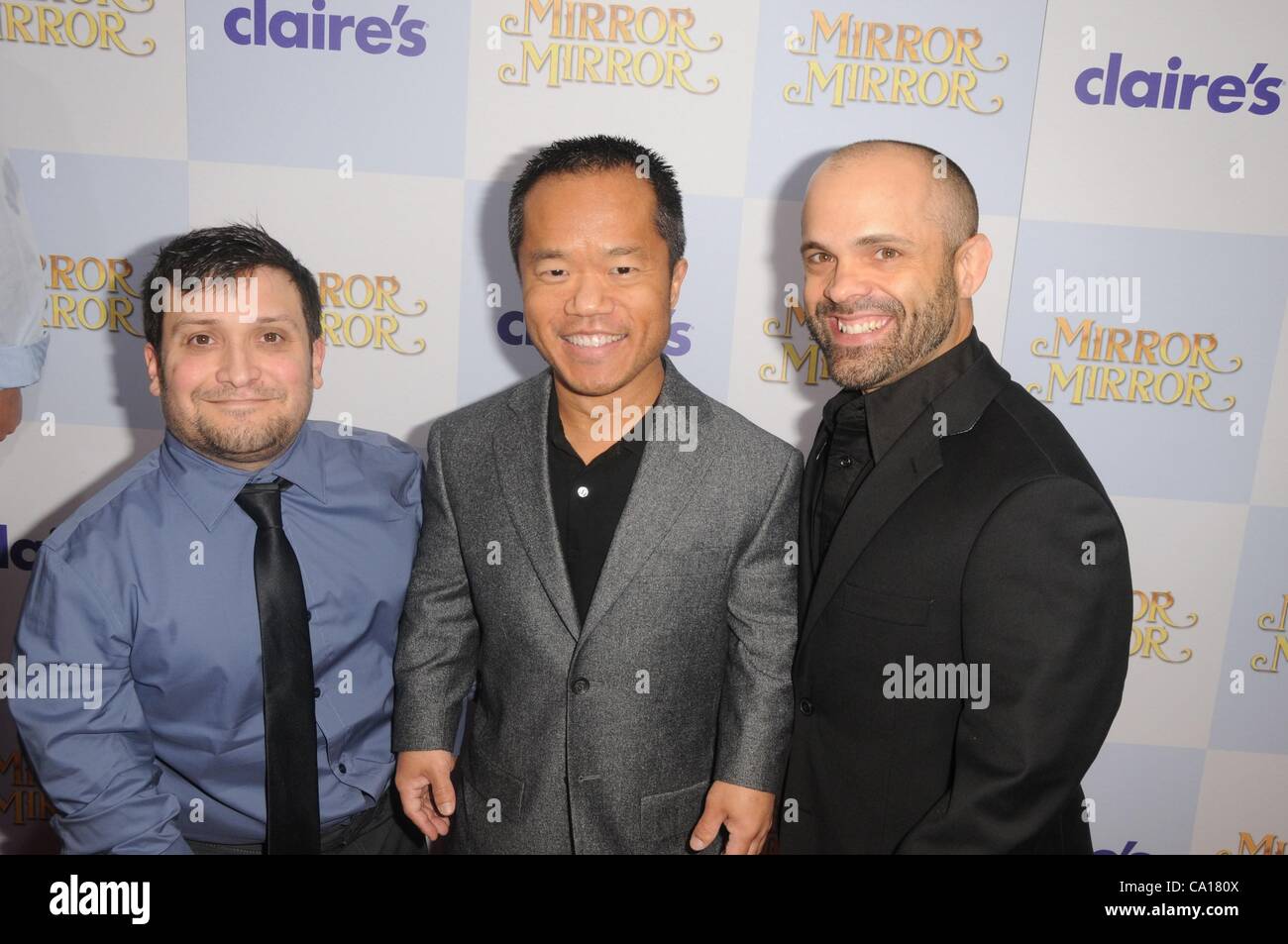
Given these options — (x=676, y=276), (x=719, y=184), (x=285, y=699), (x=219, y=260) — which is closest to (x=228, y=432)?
(x=219, y=260)

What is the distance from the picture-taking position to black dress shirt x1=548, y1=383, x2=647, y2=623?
224cm

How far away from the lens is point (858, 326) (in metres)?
2.08

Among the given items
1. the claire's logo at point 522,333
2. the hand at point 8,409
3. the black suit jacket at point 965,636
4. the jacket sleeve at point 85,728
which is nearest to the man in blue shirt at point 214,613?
the jacket sleeve at point 85,728

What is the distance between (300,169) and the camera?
3135 millimetres

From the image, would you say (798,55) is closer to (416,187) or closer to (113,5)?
(416,187)

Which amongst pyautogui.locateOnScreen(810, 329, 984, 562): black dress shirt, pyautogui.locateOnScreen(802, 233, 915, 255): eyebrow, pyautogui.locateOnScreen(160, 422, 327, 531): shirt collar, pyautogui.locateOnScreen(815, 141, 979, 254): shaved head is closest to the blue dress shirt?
pyautogui.locateOnScreen(160, 422, 327, 531): shirt collar

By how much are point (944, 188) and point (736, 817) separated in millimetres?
1552

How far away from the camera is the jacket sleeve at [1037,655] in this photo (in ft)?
5.79

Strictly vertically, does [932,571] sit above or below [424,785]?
above

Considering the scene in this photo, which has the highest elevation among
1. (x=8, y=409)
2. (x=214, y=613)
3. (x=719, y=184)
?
(x=719, y=184)

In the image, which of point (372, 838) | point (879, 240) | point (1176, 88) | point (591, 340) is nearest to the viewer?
point (879, 240)

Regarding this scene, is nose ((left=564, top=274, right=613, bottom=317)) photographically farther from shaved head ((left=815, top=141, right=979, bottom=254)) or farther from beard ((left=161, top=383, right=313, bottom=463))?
beard ((left=161, top=383, right=313, bottom=463))

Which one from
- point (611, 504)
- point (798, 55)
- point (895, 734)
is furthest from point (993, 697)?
point (798, 55)

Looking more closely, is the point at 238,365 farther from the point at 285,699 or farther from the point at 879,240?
the point at 879,240
